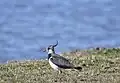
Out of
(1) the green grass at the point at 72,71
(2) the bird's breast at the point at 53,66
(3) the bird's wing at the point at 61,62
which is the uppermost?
(3) the bird's wing at the point at 61,62

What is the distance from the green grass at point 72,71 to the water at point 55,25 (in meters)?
6.48

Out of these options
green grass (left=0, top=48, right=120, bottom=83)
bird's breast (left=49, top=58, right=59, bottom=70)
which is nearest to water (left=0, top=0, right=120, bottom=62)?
green grass (left=0, top=48, right=120, bottom=83)

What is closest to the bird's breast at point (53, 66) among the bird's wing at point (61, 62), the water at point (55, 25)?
the bird's wing at point (61, 62)

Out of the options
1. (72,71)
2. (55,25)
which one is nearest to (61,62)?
(72,71)

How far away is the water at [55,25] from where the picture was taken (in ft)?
99.2

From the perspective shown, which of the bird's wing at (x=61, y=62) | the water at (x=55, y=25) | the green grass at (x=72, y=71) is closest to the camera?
the green grass at (x=72, y=71)

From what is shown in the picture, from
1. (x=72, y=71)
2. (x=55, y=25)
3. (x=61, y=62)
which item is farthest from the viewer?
(x=55, y=25)

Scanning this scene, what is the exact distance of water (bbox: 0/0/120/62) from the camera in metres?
30.2

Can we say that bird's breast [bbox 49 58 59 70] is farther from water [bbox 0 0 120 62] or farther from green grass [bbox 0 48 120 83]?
water [bbox 0 0 120 62]

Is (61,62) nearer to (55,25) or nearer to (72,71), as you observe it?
(72,71)

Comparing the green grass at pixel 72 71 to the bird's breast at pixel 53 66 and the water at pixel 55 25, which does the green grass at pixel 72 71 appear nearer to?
the bird's breast at pixel 53 66

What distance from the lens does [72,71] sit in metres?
16.8

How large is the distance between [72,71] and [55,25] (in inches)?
846

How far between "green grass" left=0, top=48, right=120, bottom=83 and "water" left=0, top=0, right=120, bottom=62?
255 inches
